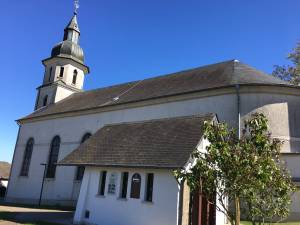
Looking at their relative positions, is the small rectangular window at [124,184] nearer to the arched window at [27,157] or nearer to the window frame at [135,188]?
the window frame at [135,188]

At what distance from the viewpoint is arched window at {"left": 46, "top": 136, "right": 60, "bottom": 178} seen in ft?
95.0

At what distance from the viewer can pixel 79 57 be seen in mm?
36031

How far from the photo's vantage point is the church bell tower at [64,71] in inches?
1371

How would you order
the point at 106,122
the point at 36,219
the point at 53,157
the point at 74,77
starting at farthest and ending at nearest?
the point at 74,77 < the point at 53,157 < the point at 106,122 < the point at 36,219

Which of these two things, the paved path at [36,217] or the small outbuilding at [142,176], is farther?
the paved path at [36,217]

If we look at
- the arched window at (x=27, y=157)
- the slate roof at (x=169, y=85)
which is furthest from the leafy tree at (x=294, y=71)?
the arched window at (x=27, y=157)

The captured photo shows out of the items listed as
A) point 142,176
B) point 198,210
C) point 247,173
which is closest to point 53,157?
point 142,176

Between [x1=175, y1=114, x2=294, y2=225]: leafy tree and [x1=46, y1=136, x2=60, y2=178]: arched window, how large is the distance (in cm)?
2292

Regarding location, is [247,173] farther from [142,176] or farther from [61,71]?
[61,71]

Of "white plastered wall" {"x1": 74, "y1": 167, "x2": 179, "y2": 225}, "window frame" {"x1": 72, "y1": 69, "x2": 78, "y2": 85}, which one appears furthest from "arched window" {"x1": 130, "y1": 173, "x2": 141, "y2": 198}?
"window frame" {"x1": 72, "y1": 69, "x2": 78, "y2": 85}

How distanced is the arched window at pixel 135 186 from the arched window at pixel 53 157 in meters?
16.5

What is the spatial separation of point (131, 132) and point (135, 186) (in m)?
3.83

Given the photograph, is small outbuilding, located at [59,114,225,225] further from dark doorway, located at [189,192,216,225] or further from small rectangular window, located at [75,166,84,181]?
small rectangular window, located at [75,166,84,181]

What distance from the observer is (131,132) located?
17281 millimetres
